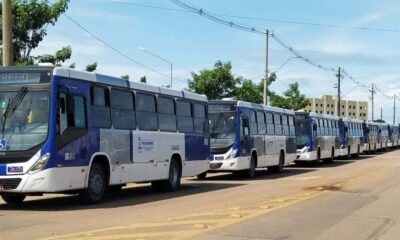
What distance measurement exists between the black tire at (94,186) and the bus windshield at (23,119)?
5.94ft

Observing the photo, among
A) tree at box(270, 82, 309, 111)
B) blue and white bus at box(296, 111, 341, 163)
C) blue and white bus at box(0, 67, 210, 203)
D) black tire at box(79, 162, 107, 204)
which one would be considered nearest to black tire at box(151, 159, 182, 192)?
blue and white bus at box(0, 67, 210, 203)

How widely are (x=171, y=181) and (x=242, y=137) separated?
6.22 m

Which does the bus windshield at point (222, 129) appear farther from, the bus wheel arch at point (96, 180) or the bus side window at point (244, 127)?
the bus wheel arch at point (96, 180)

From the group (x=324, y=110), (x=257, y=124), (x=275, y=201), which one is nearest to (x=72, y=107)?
(x=275, y=201)

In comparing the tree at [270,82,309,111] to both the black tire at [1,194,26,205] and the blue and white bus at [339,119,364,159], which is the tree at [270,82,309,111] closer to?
the blue and white bus at [339,119,364,159]

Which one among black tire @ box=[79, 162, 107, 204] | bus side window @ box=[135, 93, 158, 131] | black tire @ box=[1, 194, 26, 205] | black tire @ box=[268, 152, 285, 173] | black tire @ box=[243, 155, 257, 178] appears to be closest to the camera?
black tire @ box=[79, 162, 107, 204]

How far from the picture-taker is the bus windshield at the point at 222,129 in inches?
952

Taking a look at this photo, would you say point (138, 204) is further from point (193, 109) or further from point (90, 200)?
point (193, 109)

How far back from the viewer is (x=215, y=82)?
47844mm

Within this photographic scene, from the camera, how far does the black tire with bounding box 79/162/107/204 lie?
1438cm

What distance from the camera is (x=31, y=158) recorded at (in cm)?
1298

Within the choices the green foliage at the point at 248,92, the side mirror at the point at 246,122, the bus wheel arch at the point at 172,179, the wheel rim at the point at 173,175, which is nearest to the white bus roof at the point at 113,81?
the bus wheel arch at the point at 172,179

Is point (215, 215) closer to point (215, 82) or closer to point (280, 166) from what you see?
point (280, 166)

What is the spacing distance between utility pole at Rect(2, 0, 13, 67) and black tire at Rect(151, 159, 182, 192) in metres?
5.47
